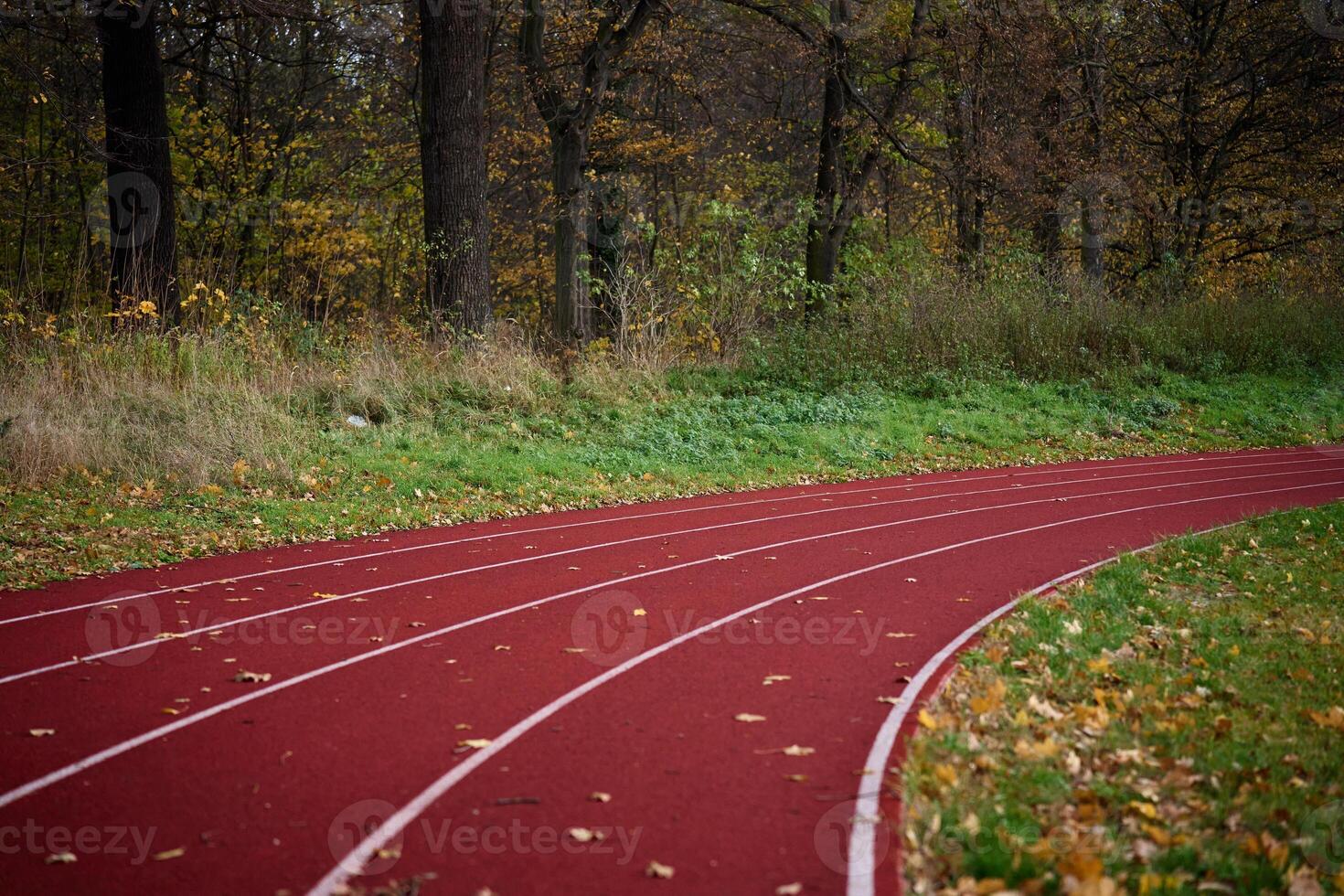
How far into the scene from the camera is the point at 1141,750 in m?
5.41

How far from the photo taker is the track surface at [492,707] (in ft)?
14.2

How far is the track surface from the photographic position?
432 cm

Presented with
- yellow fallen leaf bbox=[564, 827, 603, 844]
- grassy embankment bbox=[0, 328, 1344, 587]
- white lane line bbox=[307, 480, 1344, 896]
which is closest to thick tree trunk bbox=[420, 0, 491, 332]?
grassy embankment bbox=[0, 328, 1344, 587]

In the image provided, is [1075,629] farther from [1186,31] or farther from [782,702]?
[1186,31]

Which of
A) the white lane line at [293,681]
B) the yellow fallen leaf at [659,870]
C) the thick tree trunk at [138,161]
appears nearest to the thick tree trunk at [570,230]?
the thick tree trunk at [138,161]

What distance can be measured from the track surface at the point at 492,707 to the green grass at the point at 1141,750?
12.8 inches

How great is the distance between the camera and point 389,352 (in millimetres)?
16359

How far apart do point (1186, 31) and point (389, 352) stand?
2477 cm

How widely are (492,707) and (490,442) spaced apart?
8.73 meters

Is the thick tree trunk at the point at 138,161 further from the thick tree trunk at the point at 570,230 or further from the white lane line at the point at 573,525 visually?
the white lane line at the point at 573,525

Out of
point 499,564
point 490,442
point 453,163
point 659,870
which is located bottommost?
point 659,870

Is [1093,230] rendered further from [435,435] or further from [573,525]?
[573,525]

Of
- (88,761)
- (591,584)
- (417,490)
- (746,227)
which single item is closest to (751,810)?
(88,761)

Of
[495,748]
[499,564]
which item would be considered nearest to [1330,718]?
[495,748]
